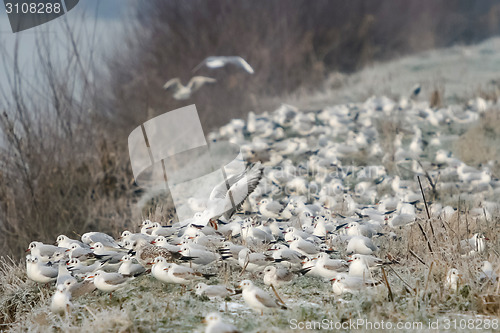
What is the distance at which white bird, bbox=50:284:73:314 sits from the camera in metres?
3.88

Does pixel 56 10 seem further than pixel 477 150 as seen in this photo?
No

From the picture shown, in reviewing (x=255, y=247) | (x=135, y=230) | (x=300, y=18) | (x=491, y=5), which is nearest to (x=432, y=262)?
(x=255, y=247)

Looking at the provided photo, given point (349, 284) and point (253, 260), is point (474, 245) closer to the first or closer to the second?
point (349, 284)

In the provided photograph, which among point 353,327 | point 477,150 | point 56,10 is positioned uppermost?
point 56,10

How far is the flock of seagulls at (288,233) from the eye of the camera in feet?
13.4

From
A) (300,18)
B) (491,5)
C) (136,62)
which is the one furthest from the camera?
(491,5)

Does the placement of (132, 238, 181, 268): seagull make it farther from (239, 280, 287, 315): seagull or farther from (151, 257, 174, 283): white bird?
(239, 280, 287, 315): seagull

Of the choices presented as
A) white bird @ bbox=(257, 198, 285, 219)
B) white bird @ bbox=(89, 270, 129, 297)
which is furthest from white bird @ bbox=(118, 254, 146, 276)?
white bird @ bbox=(257, 198, 285, 219)

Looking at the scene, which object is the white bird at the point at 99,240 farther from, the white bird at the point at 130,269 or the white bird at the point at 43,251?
the white bird at the point at 130,269

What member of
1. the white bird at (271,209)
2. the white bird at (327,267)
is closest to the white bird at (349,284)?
the white bird at (327,267)

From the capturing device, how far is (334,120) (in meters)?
12.0

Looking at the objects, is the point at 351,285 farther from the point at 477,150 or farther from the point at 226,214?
the point at 477,150

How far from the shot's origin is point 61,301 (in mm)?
3885

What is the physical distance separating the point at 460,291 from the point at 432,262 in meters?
0.27
